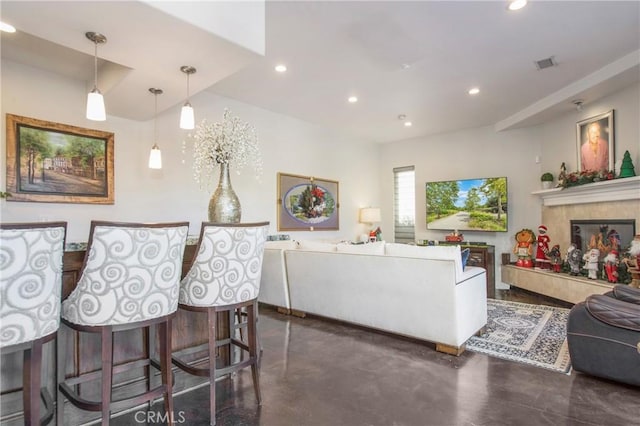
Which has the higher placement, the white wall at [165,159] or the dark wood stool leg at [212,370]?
the white wall at [165,159]

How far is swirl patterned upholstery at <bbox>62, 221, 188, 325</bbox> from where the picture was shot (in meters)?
1.52

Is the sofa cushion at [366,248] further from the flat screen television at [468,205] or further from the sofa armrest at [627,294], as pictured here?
the flat screen television at [468,205]

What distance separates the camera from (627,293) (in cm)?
276

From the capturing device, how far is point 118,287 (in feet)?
5.15

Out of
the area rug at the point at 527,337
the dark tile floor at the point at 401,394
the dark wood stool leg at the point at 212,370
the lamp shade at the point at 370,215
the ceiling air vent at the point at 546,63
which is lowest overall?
the area rug at the point at 527,337

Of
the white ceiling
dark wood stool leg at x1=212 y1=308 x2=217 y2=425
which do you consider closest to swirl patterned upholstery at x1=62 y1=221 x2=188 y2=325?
dark wood stool leg at x1=212 y1=308 x2=217 y2=425

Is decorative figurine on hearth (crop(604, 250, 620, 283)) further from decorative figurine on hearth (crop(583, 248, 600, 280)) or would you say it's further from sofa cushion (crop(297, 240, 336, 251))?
sofa cushion (crop(297, 240, 336, 251))

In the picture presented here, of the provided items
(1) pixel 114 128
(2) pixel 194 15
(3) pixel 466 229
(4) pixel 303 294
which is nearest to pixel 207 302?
(2) pixel 194 15

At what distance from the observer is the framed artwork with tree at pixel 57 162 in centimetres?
322

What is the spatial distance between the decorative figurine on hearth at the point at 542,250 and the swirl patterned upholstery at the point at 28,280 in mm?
5926

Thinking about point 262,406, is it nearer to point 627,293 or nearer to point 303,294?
point 303,294

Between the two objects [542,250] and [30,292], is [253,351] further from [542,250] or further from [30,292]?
[542,250]

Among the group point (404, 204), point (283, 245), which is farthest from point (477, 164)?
point (283, 245)

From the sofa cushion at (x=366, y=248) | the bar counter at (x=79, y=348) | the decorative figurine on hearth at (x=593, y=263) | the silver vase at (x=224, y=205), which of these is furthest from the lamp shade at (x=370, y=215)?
the bar counter at (x=79, y=348)
